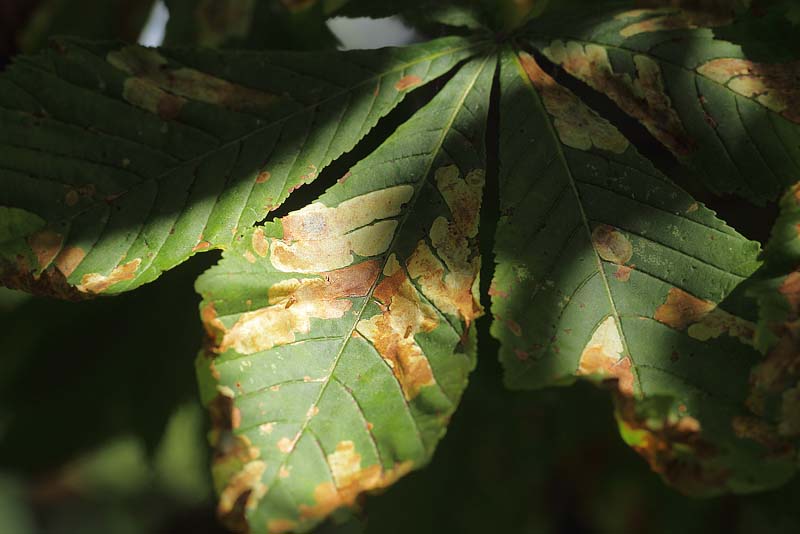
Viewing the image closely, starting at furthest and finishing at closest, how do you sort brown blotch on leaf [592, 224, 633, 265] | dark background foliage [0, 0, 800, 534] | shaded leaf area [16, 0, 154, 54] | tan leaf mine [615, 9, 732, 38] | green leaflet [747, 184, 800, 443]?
shaded leaf area [16, 0, 154, 54], dark background foliage [0, 0, 800, 534], tan leaf mine [615, 9, 732, 38], brown blotch on leaf [592, 224, 633, 265], green leaflet [747, 184, 800, 443]

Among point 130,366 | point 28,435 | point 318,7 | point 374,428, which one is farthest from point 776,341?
point 28,435

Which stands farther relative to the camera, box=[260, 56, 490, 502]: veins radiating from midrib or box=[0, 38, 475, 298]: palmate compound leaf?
box=[0, 38, 475, 298]: palmate compound leaf

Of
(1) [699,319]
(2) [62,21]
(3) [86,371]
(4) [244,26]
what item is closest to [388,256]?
(1) [699,319]

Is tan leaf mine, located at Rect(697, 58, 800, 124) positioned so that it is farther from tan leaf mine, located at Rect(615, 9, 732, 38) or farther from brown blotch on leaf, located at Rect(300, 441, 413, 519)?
brown blotch on leaf, located at Rect(300, 441, 413, 519)

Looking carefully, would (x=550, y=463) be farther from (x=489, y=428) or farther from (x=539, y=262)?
(x=539, y=262)

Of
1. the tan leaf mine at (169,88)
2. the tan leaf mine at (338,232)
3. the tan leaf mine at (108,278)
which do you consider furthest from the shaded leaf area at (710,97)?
the tan leaf mine at (108,278)

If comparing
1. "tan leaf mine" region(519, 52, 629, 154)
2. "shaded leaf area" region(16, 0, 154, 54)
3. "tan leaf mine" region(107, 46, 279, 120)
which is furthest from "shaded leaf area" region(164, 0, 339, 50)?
"tan leaf mine" region(519, 52, 629, 154)

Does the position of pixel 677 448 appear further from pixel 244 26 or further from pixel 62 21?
pixel 62 21
